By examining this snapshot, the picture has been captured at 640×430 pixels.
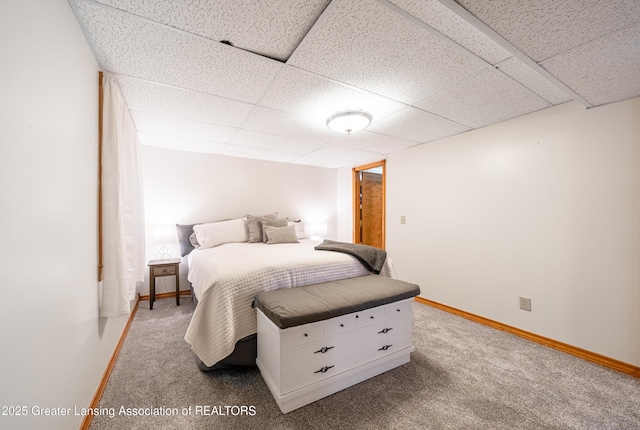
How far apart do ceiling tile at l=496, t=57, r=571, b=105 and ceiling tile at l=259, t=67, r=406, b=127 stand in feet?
2.39

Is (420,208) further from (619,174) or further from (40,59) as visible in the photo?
(40,59)

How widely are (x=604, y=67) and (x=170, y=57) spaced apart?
2583 millimetres

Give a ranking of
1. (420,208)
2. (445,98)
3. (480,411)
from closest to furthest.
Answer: (480,411) → (445,98) → (420,208)

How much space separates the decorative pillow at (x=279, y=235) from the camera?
328 cm

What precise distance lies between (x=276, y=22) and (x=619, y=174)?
8.64 ft

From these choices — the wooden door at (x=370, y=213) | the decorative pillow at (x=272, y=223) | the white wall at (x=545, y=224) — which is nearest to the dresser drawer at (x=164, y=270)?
the decorative pillow at (x=272, y=223)

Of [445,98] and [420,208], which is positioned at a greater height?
[445,98]

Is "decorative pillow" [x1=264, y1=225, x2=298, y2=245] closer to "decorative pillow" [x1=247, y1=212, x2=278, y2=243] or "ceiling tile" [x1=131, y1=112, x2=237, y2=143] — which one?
"decorative pillow" [x1=247, y1=212, x2=278, y2=243]

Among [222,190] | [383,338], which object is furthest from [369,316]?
[222,190]

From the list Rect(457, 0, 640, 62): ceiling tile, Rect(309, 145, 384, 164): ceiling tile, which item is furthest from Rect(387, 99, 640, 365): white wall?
Rect(457, 0, 640, 62): ceiling tile

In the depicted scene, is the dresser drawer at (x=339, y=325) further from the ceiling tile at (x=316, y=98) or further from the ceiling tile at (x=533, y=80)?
the ceiling tile at (x=533, y=80)

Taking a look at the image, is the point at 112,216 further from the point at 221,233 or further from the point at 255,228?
the point at 255,228

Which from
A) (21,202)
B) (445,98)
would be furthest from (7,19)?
(445,98)

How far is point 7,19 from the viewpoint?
2.30ft
